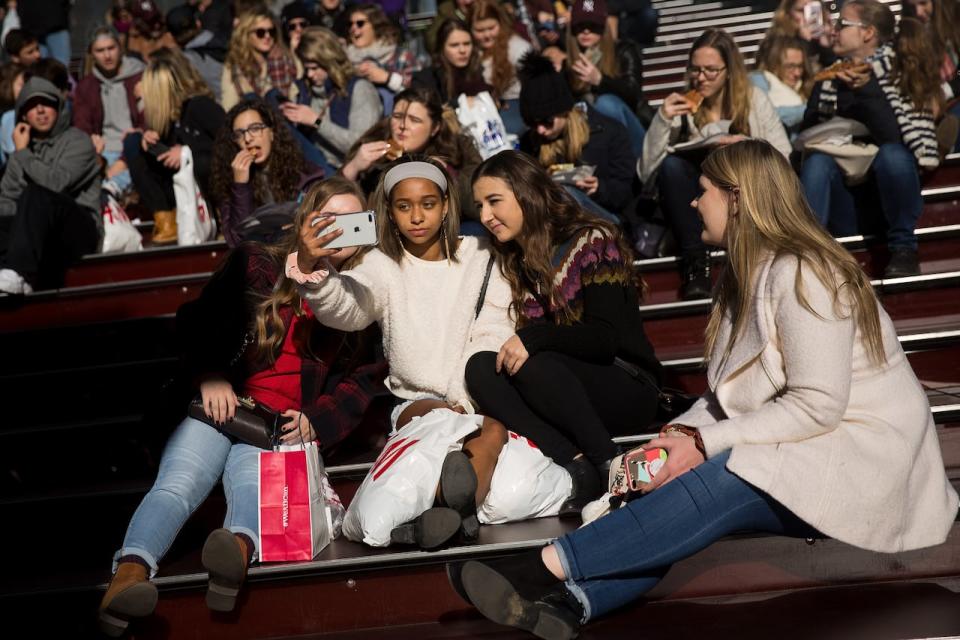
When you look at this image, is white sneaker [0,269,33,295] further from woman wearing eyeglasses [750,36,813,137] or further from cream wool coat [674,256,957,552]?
woman wearing eyeglasses [750,36,813,137]

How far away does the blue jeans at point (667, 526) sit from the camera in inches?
96.1

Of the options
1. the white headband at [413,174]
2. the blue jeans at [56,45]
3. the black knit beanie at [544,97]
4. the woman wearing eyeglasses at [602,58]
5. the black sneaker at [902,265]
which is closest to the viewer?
the white headband at [413,174]

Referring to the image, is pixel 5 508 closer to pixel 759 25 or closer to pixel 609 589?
pixel 609 589

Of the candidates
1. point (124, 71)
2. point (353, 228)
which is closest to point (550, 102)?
point (353, 228)

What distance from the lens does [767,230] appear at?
252cm

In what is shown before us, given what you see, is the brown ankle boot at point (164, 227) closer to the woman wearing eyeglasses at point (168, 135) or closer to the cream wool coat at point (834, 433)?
the woman wearing eyeglasses at point (168, 135)

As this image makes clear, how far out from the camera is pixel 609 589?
2512 mm

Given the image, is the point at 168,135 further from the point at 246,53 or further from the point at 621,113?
the point at 621,113

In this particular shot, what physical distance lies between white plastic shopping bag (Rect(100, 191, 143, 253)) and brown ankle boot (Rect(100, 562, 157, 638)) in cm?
245

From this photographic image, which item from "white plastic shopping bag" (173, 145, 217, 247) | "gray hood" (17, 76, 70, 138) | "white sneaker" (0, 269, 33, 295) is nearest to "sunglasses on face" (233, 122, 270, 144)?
"white plastic shopping bag" (173, 145, 217, 247)

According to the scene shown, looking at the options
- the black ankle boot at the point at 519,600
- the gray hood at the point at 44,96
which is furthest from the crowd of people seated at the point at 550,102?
the black ankle boot at the point at 519,600

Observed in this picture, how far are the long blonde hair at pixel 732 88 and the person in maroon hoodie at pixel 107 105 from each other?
315cm

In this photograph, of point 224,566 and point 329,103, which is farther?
point 329,103

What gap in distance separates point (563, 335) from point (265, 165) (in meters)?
1.89
